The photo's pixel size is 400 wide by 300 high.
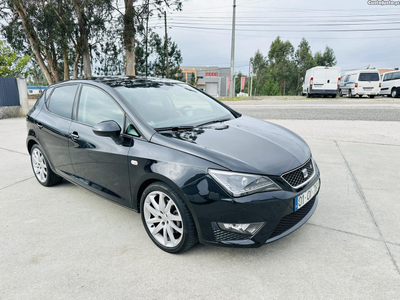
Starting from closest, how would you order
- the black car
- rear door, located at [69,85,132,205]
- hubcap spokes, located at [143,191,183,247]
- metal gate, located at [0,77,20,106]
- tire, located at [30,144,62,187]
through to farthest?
the black car
hubcap spokes, located at [143,191,183,247]
rear door, located at [69,85,132,205]
tire, located at [30,144,62,187]
metal gate, located at [0,77,20,106]

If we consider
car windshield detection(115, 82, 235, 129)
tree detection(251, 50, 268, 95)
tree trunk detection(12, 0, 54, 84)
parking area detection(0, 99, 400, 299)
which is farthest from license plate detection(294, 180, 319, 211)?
tree detection(251, 50, 268, 95)

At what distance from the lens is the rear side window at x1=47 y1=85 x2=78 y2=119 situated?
372 centimetres

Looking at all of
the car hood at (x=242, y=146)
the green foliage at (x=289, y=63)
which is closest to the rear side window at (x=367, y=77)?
the car hood at (x=242, y=146)

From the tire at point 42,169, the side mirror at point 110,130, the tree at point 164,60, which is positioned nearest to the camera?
the side mirror at point 110,130

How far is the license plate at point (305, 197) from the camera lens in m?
2.45

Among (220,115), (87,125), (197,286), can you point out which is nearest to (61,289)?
(197,286)

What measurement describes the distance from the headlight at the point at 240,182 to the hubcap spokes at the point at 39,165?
3054 millimetres

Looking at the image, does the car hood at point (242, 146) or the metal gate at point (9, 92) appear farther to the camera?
the metal gate at point (9, 92)

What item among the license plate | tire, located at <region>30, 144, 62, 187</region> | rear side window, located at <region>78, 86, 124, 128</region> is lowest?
tire, located at <region>30, 144, 62, 187</region>

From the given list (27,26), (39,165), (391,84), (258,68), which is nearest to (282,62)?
(258,68)

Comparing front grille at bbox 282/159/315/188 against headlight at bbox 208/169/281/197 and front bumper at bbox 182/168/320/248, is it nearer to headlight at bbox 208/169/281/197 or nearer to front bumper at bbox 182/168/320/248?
front bumper at bbox 182/168/320/248

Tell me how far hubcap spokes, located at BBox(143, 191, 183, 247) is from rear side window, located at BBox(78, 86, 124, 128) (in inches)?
32.8

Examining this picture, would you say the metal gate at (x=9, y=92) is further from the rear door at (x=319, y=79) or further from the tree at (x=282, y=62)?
the tree at (x=282, y=62)

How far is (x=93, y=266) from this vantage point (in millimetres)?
2484
